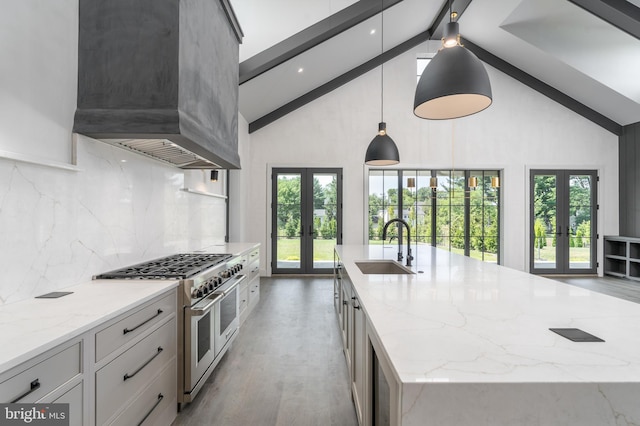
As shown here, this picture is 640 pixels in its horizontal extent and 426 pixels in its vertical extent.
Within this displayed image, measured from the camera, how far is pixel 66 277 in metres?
1.83

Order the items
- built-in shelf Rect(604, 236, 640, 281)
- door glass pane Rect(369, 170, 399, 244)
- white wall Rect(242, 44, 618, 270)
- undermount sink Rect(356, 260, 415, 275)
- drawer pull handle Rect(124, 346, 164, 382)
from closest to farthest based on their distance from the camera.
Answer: drawer pull handle Rect(124, 346, 164, 382), undermount sink Rect(356, 260, 415, 275), built-in shelf Rect(604, 236, 640, 281), white wall Rect(242, 44, 618, 270), door glass pane Rect(369, 170, 399, 244)

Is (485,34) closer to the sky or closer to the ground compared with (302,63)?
closer to the sky

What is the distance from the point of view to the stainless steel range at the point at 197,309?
80.0 inches

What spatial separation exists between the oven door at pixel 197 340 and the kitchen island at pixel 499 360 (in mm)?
1159

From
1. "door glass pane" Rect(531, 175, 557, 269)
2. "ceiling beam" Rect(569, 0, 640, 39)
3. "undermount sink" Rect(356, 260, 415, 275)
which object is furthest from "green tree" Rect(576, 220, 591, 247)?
"undermount sink" Rect(356, 260, 415, 275)

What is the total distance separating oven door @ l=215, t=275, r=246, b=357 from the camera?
98.7 inches

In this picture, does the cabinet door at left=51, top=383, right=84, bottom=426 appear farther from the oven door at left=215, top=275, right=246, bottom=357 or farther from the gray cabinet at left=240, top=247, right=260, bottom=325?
the gray cabinet at left=240, top=247, right=260, bottom=325

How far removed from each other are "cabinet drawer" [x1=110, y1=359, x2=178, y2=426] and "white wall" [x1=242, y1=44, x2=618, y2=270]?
4.48 m

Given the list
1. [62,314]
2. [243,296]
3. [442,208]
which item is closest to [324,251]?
[442,208]

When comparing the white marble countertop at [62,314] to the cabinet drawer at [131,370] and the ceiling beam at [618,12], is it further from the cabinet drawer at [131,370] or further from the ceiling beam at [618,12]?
the ceiling beam at [618,12]

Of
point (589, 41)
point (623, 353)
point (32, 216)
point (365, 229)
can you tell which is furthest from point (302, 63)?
point (623, 353)

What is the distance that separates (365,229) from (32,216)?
5371 mm

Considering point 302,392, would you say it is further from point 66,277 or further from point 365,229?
point 365,229

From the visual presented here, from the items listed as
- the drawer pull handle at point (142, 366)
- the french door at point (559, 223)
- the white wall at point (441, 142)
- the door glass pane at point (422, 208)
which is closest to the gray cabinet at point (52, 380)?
the drawer pull handle at point (142, 366)
